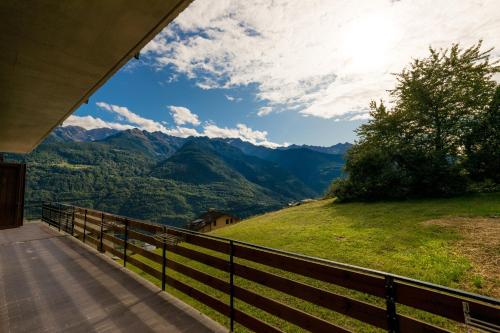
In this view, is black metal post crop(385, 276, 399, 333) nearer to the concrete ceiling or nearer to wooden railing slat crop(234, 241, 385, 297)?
wooden railing slat crop(234, 241, 385, 297)

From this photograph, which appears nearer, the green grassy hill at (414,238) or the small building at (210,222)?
the green grassy hill at (414,238)

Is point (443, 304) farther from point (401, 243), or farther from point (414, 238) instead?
point (414, 238)

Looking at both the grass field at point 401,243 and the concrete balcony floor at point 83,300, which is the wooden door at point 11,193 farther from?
the grass field at point 401,243

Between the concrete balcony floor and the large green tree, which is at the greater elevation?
the large green tree

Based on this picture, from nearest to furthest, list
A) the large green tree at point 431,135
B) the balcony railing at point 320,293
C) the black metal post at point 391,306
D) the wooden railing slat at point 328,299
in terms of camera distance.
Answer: the balcony railing at point 320,293 < the black metal post at point 391,306 < the wooden railing slat at point 328,299 < the large green tree at point 431,135

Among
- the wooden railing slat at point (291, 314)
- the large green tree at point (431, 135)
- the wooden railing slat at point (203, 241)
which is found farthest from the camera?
the large green tree at point (431, 135)

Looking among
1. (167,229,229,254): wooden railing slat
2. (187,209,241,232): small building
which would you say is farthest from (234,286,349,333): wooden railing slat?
(187,209,241,232): small building

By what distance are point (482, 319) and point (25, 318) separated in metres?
5.96

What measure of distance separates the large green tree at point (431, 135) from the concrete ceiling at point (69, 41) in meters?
17.1

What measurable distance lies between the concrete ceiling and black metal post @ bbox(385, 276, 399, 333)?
369cm

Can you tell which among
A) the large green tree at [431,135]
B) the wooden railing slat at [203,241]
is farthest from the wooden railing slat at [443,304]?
the large green tree at [431,135]

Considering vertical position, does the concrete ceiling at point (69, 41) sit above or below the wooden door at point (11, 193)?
above

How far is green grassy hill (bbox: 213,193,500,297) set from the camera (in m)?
6.61

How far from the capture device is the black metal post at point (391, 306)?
7.76 ft
